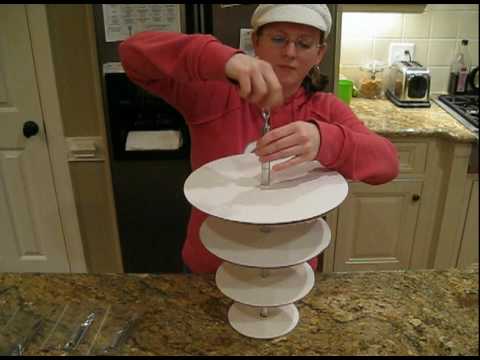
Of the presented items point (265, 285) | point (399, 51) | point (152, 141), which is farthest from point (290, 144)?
point (399, 51)

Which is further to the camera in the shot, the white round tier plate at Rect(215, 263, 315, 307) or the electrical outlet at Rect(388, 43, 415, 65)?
the electrical outlet at Rect(388, 43, 415, 65)

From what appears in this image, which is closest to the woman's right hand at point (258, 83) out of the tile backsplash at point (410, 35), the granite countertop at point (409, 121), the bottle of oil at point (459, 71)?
the granite countertop at point (409, 121)

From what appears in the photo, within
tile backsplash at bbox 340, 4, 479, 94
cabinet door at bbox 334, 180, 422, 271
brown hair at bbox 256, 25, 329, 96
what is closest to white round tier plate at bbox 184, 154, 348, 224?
brown hair at bbox 256, 25, 329, 96

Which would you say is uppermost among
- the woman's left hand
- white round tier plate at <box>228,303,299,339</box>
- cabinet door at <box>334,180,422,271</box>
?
the woman's left hand

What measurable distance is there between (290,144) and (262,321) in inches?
11.3

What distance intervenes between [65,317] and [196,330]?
0.71 feet

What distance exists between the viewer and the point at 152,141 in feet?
6.31

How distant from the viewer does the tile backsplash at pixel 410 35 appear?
8.11 feet

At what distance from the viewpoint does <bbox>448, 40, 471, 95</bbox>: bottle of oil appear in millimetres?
2439

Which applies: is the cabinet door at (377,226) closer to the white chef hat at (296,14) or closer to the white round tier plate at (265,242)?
the white chef hat at (296,14)

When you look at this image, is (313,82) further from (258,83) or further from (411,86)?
(411,86)

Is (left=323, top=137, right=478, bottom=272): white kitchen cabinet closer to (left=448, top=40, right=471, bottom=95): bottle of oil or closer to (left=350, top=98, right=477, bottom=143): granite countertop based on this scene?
(left=350, top=98, right=477, bottom=143): granite countertop

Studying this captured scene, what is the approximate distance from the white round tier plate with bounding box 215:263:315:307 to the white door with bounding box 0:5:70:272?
1665 mm

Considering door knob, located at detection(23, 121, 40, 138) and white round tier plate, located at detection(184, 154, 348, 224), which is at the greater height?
white round tier plate, located at detection(184, 154, 348, 224)
